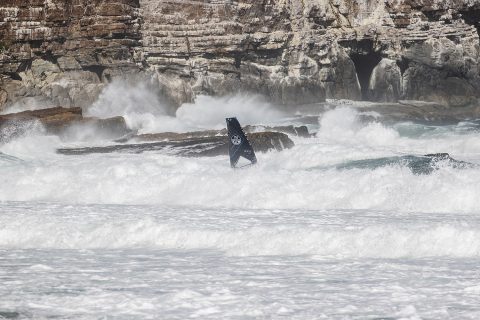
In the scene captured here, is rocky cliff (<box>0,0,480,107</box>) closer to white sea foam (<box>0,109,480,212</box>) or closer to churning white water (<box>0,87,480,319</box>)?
white sea foam (<box>0,109,480,212</box>)

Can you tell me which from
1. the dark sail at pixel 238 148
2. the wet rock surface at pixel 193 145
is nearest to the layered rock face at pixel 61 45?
the wet rock surface at pixel 193 145

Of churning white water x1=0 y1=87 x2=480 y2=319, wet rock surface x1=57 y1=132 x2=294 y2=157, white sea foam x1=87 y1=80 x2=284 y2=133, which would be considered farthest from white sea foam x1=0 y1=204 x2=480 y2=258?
white sea foam x1=87 y1=80 x2=284 y2=133

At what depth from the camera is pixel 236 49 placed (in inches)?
1624

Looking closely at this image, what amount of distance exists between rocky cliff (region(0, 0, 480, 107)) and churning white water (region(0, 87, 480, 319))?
1638 centimetres

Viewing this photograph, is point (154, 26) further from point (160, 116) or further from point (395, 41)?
point (395, 41)

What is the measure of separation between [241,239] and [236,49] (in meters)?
28.5

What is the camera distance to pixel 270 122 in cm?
3859

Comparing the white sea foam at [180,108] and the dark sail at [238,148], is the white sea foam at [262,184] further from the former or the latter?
the white sea foam at [180,108]

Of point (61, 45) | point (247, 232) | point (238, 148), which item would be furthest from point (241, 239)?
point (61, 45)

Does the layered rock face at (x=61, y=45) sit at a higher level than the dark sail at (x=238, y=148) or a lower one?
higher

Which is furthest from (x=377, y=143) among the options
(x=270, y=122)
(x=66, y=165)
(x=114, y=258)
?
(x=114, y=258)

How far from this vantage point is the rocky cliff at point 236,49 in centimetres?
4041

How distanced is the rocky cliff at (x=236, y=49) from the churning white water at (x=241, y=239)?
53.8 feet

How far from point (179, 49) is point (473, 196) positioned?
26.3m
